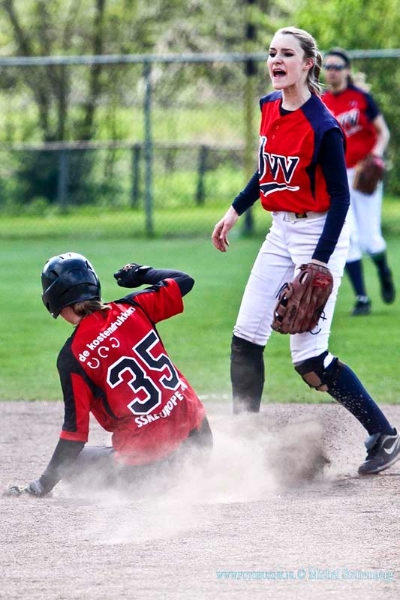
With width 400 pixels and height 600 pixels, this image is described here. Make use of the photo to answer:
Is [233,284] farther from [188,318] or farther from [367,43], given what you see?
[367,43]

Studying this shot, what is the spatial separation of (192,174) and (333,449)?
1313 cm

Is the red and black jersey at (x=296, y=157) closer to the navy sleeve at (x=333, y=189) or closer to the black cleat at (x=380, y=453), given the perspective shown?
the navy sleeve at (x=333, y=189)

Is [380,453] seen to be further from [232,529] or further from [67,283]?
[67,283]

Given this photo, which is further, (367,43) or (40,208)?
(40,208)

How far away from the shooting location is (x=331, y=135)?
4.76 meters

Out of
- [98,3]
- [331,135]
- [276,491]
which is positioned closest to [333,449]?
[276,491]

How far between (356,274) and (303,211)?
4573 millimetres

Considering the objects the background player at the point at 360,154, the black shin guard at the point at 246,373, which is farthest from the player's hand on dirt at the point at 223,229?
the background player at the point at 360,154

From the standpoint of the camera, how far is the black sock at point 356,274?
368 inches

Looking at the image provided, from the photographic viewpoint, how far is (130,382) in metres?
4.43

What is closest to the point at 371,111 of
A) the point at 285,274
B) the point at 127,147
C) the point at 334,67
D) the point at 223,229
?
the point at 334,67

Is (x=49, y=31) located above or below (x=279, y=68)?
below

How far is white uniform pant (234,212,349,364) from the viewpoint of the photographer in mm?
4926

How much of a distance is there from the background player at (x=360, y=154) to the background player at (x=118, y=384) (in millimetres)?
4952
